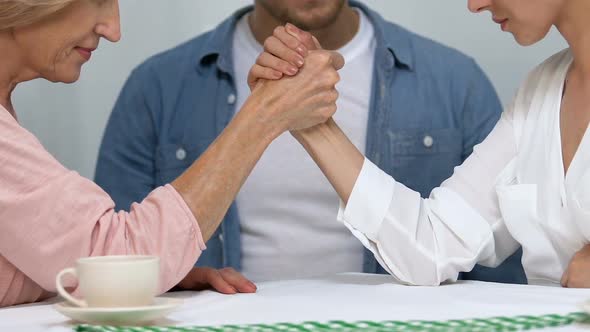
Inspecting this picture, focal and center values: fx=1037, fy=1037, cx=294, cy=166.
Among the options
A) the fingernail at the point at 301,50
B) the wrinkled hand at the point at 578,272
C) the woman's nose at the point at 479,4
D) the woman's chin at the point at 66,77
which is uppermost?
the woman's nose at the point at 479,4

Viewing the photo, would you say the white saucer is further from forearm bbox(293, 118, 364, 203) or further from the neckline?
the neckline

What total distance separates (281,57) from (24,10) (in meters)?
0.49

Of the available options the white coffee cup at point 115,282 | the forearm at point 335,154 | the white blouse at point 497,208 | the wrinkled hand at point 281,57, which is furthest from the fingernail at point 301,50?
the white coffee cup at point 115,282

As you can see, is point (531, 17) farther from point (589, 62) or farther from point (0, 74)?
point (0, 74)

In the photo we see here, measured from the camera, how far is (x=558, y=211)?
1654 mm

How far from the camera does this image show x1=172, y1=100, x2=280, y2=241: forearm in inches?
58.3

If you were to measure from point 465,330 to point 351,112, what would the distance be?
4.20ft

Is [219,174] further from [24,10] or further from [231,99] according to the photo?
[231,99]

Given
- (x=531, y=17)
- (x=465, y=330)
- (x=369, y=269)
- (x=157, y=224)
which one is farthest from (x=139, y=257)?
(x=369, y=269)

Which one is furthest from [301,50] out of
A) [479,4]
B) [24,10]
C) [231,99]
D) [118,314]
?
[118,314]

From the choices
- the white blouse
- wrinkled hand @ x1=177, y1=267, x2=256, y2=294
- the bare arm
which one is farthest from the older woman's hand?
wrinkled hand @ x1=177, y1=267, x2=256, y2=294

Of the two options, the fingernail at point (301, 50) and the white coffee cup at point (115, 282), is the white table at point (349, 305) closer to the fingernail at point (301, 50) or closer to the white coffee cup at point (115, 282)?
the white coffee cup at point (115, 282)

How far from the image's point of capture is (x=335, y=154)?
5.77ft

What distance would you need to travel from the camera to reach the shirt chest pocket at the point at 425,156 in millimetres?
2436
